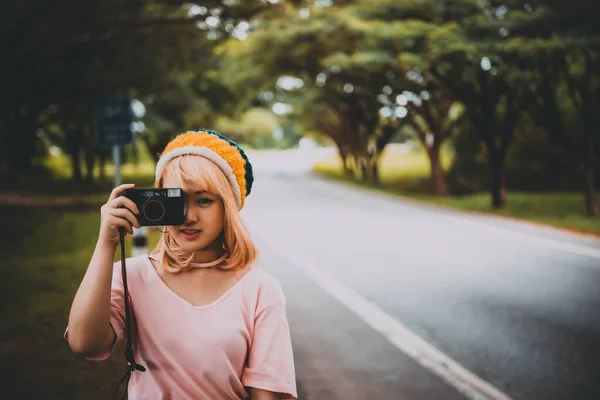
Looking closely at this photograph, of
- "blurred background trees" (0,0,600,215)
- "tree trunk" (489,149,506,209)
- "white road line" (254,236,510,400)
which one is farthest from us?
"tree trunk" (489,149,506,209)

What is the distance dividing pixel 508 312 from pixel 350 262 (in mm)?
3324

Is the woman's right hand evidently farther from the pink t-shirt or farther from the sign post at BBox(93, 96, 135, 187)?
the sign post at BBox(93, 96, 135, 187)

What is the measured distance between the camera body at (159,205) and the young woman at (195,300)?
29mm

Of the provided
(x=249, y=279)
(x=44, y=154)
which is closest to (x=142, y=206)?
(x=249, y=279)

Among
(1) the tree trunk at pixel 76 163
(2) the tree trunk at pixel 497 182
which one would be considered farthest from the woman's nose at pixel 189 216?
(1) the tree trunk at pixel 76 163

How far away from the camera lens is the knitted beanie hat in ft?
0.65

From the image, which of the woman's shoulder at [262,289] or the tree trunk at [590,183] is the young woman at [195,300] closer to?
the woman's shoulder at [262,289]

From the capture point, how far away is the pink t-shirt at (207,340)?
5.90 ft

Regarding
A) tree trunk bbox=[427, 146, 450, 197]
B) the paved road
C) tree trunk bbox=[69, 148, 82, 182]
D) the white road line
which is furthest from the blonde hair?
tree trunk bbox=[69, 148, 82, 182]

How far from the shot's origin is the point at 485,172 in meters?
32.8

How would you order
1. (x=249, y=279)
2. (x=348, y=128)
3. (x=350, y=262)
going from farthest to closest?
(x=348, y=128), (x=350, y=262), (x=249, y=279)

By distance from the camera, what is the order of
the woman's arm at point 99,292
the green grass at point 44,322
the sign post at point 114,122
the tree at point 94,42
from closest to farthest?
1. the woman's arm at point 99,292
2. the green grass at point 44,322
3. the sign post at point 114,122
4. the tree at point 94,42

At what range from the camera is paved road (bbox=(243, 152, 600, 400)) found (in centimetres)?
453

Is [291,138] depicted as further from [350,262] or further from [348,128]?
[350,262]
